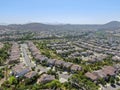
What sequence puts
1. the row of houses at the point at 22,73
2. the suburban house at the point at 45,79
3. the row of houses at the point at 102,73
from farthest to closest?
1. the row of houses at the point at 22,73
2. the row of houses at the point at 102,73
3. the suburban house at the point at 45,79

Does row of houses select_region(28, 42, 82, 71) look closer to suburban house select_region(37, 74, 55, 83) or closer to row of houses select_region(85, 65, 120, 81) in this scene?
row of houses select_region(85, 65, 120, 81)

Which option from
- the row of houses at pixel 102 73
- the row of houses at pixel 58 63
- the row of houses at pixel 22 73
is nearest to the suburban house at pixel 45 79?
the row of houses at pixel 22 73

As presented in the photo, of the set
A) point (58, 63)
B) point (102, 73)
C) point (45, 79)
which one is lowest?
point (58, 63)

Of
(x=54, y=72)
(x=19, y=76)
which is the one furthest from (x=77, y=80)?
(x=19, y=76)

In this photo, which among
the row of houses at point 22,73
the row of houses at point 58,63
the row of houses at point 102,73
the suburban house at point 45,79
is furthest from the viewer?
the row of houses at point 58,63

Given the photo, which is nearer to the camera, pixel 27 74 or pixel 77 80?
pixel 77 80

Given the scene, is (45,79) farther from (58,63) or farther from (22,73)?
(58,63)

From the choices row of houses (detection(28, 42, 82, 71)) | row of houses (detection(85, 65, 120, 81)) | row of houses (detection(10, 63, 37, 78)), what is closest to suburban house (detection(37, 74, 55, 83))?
row of houses (detection(10, 63, 37, 78))

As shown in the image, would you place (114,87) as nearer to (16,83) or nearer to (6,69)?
(16,83)

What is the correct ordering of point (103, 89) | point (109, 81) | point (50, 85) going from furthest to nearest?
point (109, 81) < point (103, 89) < point (50, 85)

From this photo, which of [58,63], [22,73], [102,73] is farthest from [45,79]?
[58,63]

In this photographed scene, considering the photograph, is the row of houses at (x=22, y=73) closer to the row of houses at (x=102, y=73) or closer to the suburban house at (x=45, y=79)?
the suburban house at (x=45, y=79)
